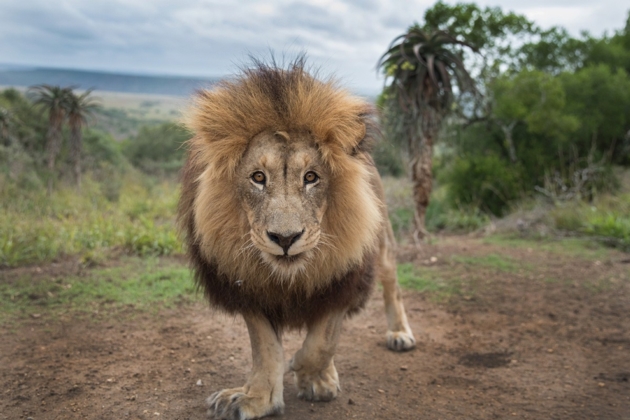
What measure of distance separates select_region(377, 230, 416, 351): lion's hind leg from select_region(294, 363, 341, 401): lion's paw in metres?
1.13

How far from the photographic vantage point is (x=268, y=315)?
3.33 meters

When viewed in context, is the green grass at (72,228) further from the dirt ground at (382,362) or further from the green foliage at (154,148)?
the green foliage at (154,148)

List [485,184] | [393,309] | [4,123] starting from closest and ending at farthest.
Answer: [393,309] < [4,123] < [485,184]

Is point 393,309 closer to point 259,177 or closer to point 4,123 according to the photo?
point 259,177

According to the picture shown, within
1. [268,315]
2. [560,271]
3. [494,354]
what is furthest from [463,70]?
[268,315]

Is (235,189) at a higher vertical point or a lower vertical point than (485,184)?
higher

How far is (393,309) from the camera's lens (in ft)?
15.3

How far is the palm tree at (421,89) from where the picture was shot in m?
7.26

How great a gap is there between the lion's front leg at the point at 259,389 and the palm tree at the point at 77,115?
10066 mm

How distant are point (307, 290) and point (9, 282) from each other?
3.45 m

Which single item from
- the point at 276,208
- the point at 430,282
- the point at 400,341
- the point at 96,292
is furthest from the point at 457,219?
the point at 276,208

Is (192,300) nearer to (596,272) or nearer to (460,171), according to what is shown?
(596,272)

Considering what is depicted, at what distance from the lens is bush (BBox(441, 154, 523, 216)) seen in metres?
11.8

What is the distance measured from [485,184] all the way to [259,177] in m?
9.45
